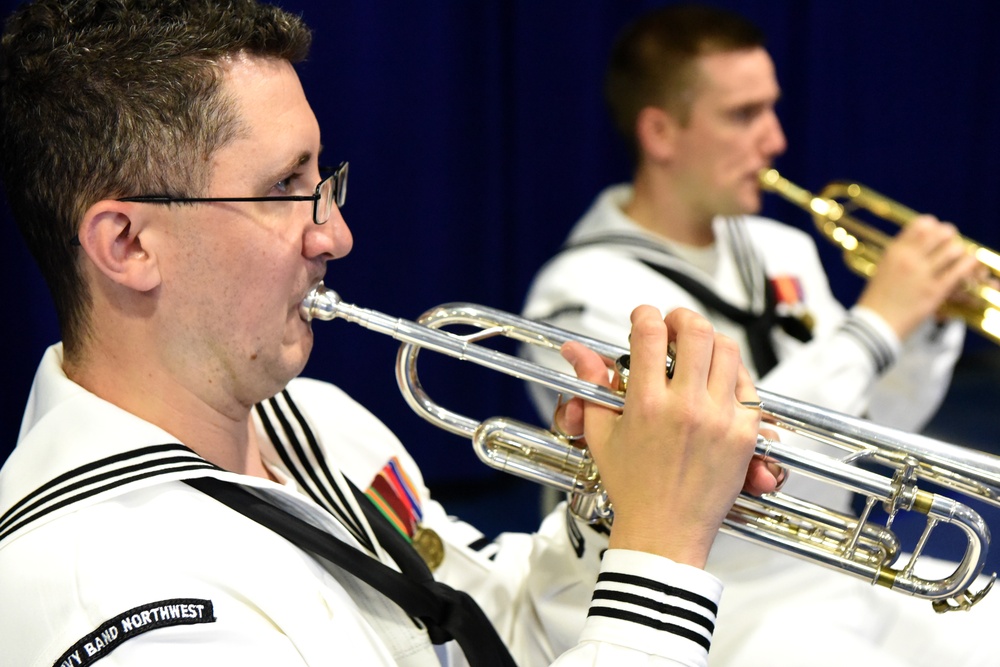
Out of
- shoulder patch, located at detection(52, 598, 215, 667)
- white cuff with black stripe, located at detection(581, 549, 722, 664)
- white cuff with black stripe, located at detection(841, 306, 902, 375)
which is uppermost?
white cuff with black stripe, located at detection(841, 306, 902, 375)

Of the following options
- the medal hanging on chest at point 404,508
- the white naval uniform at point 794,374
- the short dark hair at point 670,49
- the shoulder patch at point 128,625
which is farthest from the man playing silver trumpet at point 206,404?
the short dark hair at point 670,49

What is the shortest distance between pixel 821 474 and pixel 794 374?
1.02m

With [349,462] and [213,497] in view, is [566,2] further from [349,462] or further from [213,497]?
[213,497]

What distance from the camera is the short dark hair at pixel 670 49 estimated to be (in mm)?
2574

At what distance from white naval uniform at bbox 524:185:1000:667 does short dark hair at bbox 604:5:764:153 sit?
252 mm

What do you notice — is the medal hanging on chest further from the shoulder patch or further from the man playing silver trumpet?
the shoulder patch

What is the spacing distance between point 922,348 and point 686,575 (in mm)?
1569

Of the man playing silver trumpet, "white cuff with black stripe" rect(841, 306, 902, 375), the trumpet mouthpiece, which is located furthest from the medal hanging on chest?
"white cuff with black stripe" rect(841, 306, 902, 375)

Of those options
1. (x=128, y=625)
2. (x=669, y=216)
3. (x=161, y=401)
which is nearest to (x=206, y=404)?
(x=161, y=401)

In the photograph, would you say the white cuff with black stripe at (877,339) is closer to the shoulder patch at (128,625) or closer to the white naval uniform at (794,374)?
the white naval uniform at (794,374)

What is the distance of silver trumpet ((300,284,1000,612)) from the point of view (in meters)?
1.17

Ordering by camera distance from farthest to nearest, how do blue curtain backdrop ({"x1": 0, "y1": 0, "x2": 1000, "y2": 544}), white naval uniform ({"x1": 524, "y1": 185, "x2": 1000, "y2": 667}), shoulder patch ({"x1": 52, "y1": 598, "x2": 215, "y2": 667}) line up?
blue curtain backdrop ({"x1": 0, "y1": 0, "x2": 1000, "y2": 544}) < white naval uniform ({"x1": 524, "y1": 185, "x2": 1000, "y2": 667}) < shoulder patch ({"x1": 52, "y1": 598, "x2": 215, "y2": 667})

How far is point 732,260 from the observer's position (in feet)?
8.43

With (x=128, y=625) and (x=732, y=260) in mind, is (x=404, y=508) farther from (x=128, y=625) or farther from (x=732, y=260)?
(x=732, y=260)
